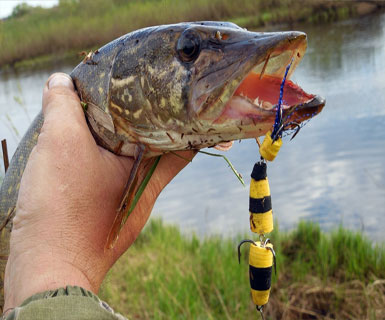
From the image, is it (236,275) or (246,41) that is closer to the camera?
(246,41)

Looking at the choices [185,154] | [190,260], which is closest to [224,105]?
[185,154]

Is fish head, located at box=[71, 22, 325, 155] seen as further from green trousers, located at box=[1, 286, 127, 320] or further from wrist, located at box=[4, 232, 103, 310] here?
green trousers, located at box=[1, 286, 127, 320]

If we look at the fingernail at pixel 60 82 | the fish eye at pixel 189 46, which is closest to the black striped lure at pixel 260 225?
the fish eye at pixel 189 46

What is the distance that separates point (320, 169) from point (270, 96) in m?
5.40

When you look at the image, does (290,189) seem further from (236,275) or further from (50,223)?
(50,223)

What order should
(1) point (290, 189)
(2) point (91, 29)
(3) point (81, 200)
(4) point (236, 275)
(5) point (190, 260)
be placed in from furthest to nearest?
(2) point (91, 29)
(1) point (290, 189)
(5) point (190, 260)
(4) point (236, 275)
(3) point (81, 200)

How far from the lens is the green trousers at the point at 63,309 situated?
1088 millimetres

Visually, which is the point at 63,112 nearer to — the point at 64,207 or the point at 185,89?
the point at 64,207

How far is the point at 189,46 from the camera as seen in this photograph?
140 cm

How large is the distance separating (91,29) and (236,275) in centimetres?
595

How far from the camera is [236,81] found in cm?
127

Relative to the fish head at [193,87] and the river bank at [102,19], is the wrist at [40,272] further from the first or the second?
the river bank at [102,19]

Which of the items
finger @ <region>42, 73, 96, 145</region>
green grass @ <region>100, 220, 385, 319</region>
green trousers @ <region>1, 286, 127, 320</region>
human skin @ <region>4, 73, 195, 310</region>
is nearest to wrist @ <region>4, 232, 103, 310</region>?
human skin @ <region>4, 73, 195, 310</region>

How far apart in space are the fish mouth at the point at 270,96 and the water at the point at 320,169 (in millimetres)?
2854
